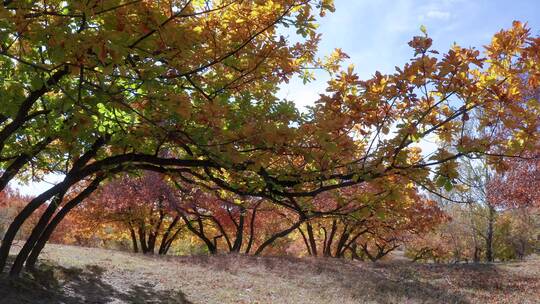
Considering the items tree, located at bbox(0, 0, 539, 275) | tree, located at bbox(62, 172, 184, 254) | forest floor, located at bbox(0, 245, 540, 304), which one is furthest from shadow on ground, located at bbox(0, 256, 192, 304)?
tree, located at bbox(62, 172, 184, 254)

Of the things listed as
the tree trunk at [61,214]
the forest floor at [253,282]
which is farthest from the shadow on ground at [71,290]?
the tree trunk at [61,214]

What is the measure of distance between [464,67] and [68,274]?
943cm

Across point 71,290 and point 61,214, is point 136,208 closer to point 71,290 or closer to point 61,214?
point 71,290

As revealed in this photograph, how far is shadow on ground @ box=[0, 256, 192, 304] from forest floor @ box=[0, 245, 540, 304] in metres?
0.02

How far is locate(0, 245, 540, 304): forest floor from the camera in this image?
9.52 meters

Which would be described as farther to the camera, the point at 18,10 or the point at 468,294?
the point at 468,294

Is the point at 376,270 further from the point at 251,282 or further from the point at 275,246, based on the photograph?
the point at 275,246

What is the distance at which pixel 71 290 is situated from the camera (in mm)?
9328

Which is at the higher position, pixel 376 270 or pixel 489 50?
pixel 489 50

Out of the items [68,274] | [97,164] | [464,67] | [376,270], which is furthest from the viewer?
[376,270]

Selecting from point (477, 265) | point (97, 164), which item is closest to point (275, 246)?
point (477, 265)

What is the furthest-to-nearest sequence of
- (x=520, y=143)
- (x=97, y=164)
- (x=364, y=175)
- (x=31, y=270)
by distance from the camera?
(x=31, y=270) → (x=97, y=164) → (x=364, y=175) → (x=520, y=143)

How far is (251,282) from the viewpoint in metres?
12.4

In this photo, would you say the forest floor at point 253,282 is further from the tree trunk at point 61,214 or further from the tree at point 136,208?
the tree at point 136,208
